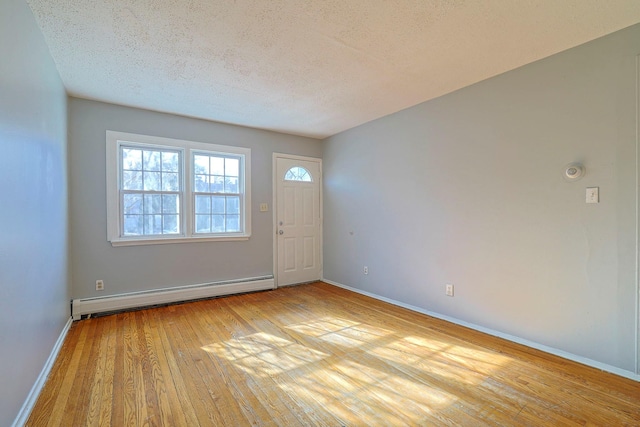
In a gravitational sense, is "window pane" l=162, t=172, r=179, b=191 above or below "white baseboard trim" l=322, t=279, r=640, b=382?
above

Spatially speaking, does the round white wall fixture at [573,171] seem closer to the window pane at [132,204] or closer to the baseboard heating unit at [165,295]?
the baseboard heating unit at [165,295]

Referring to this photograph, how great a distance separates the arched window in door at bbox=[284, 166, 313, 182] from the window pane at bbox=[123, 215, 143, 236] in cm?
220

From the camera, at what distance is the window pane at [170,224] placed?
3.85m

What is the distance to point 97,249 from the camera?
341 centimetres

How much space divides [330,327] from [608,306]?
231 centimetres

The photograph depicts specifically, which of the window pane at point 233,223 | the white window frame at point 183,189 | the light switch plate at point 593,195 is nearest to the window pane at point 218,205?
the window pane at point 233,223

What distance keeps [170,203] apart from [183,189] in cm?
26

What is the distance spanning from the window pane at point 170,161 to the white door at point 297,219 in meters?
1.45

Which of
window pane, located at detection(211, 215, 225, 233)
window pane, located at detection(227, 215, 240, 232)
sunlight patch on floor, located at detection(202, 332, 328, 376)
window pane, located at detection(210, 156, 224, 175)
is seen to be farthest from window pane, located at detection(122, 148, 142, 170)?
sunlight patch on floor, located at detection(202, 332, 328, 376)

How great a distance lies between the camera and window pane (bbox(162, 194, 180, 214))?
3.85m

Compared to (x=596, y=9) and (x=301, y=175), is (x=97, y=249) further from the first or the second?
(x=596, y=9)

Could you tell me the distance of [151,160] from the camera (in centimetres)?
379

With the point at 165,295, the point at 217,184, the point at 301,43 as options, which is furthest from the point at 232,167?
the point at 301,43

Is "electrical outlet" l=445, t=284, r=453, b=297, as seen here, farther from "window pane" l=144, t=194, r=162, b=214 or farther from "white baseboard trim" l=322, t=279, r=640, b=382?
"window pane" l=144, t=194, r=162, b=214
